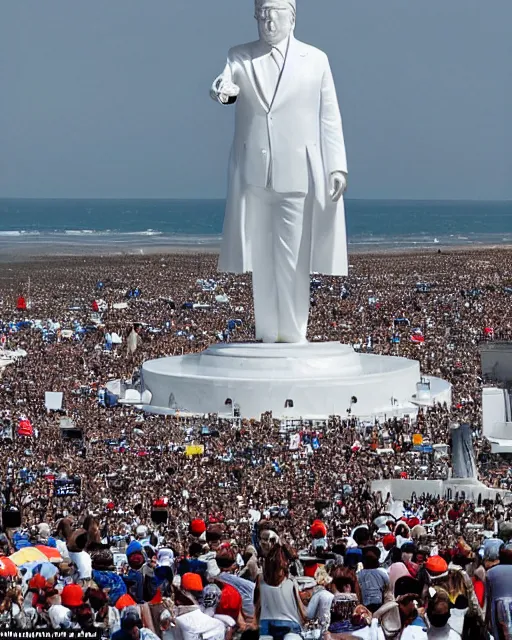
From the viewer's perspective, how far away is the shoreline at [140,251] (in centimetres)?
8344

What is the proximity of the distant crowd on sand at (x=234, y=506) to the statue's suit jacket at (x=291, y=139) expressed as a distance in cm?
308

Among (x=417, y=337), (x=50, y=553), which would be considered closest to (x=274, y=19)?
(x=50, y=553)

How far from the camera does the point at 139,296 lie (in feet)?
162

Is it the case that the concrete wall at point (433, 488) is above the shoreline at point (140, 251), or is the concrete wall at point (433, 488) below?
above

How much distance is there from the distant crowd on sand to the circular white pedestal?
0.50m

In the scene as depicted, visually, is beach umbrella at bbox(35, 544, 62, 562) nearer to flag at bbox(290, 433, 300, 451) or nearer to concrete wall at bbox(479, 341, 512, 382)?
flag at bbox(290, 433, 300, 451)

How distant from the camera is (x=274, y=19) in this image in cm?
2314

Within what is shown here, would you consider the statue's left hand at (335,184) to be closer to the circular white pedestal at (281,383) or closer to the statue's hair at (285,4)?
the circular white pedestal at (281,383)

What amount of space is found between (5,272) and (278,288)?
1851 inches

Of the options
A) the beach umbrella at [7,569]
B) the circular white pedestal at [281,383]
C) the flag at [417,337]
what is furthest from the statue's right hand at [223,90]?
the beach umbrella at [7,569]

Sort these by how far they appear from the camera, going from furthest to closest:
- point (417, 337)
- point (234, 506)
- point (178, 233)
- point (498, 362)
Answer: point (178, 233), point (417, 337), point (498, 362), point (234, 506)

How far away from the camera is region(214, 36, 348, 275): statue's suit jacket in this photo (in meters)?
23.4

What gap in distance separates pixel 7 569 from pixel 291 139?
40.0 feet

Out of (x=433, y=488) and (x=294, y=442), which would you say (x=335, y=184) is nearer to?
(x=294, y=442)
